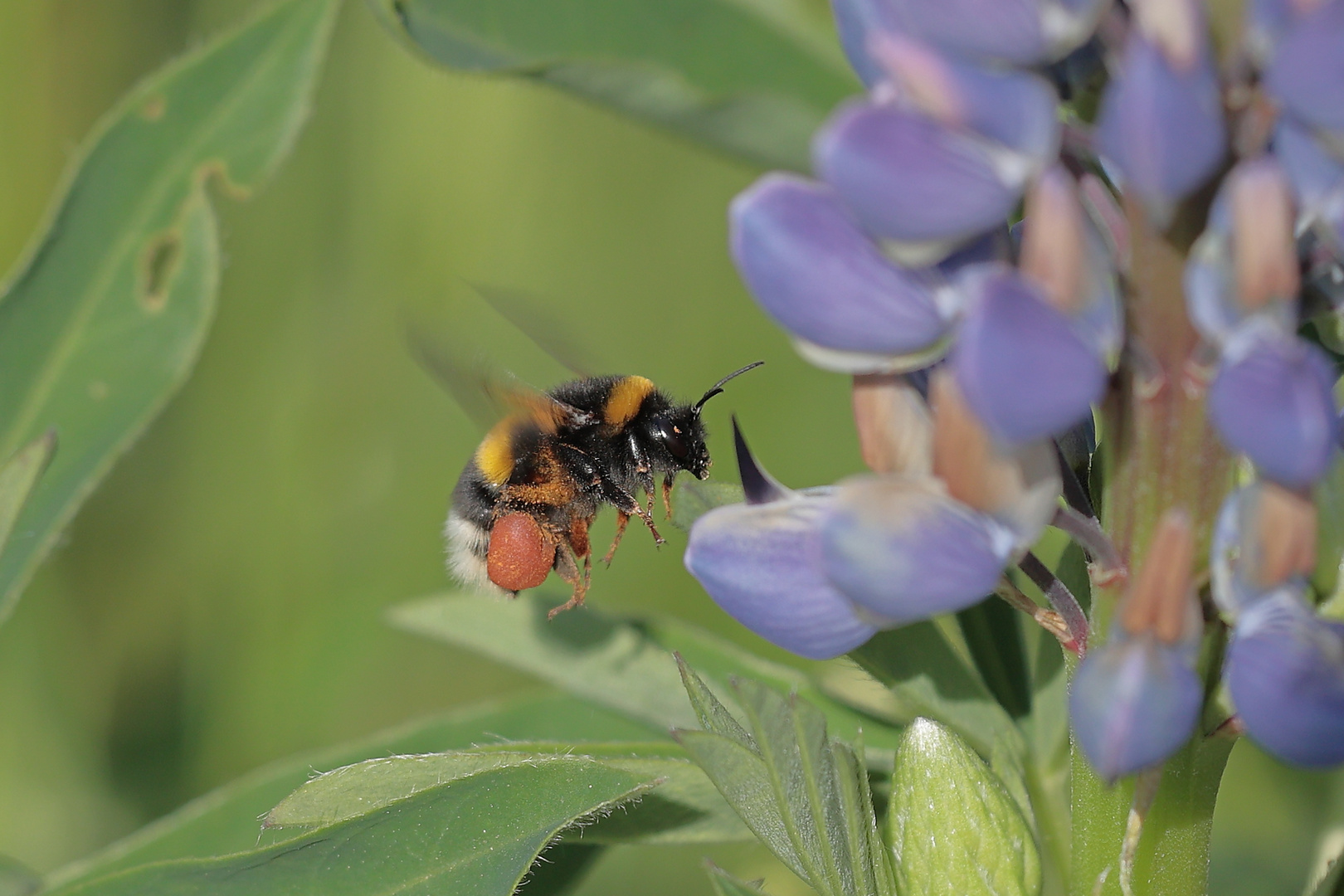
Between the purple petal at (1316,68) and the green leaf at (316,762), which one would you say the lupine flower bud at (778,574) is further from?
the green leaf at (316,762)

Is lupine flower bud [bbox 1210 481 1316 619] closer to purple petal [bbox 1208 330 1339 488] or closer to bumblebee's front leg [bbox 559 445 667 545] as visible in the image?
purple petal [bbox 1208 330 1339 488]

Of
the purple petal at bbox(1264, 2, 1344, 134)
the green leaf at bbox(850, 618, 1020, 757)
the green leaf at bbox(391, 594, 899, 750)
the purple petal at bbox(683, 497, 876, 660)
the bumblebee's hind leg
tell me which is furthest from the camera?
the bumblebee's hind leg

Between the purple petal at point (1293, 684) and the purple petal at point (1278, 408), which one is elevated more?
the purple petal at point (1278, 408)

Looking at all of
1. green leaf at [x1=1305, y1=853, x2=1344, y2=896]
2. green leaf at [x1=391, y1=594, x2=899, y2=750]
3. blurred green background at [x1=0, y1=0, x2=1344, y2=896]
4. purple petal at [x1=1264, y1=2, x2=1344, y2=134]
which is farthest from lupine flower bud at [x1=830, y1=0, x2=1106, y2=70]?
blurred green background at [x1=0, y1=0, x2=1344, y2=896]

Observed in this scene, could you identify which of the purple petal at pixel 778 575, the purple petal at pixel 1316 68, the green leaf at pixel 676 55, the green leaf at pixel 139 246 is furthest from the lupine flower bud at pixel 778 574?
the green leaf at pixel 139 246

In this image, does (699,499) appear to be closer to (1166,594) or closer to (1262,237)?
(1166,594)

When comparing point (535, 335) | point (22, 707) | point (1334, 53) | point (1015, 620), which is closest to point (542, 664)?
point (535, 335)
